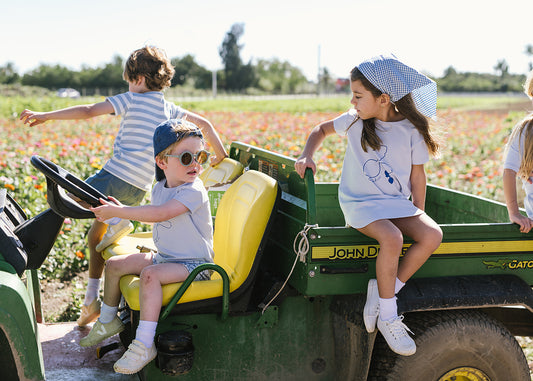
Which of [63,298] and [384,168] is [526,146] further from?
[63,298]

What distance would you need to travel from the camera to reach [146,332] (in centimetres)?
261

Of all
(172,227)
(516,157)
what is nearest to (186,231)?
(172,227)

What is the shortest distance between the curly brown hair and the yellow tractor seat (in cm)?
105

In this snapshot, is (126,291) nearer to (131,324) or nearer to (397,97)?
(131,324)

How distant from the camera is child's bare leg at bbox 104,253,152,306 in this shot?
2.88 m

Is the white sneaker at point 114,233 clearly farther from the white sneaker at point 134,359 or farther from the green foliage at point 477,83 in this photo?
the green foliage at point 477,83

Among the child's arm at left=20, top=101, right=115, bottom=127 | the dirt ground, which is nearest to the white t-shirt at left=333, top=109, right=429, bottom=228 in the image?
the child's arm at left=20, top=101, right=115, bottom=127

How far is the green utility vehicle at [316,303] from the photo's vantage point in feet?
9.00

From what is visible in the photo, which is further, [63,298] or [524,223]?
[63,298]

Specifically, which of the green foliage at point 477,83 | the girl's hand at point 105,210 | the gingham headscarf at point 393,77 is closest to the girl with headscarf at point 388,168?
the gingham headscarf at point 393,77

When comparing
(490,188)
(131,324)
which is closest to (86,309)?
(131,324)

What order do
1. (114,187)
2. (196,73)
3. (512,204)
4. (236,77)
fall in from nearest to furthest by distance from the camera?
1. (512,204)
2. (114,187)
3. (196,73)
4. (236,77)

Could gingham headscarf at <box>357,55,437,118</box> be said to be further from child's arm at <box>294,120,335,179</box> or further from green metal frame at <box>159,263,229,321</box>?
green metal frame at <box>159,263,229,321</box>

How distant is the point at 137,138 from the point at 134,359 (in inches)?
63.5
